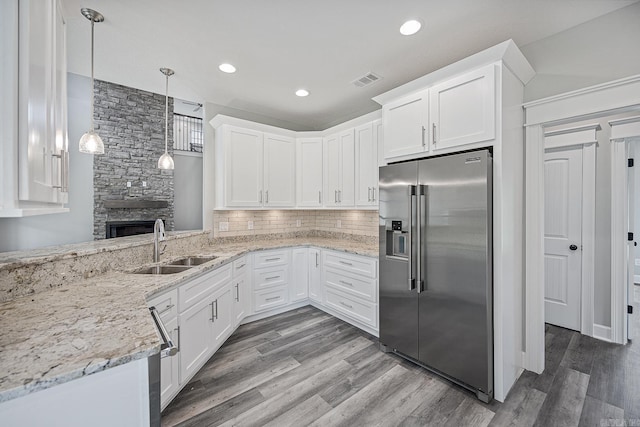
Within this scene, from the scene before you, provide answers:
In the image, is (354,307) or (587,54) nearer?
(587,54)

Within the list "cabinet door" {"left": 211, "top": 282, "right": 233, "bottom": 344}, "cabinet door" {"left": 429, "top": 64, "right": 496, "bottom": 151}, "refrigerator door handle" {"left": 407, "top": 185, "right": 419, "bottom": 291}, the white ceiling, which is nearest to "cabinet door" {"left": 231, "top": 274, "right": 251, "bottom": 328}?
"cabinet door" {"left": 211, "top": 282, "right": 233, "bottom": 344}

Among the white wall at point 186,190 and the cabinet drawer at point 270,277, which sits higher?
the white wall at point 186,190

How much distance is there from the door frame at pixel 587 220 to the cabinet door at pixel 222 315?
3.83 metres

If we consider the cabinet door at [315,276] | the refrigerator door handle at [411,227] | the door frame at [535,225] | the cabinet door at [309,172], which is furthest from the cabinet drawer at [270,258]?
the door frame at [535,225]

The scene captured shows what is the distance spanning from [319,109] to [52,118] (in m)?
3.12

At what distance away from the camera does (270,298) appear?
135 inches

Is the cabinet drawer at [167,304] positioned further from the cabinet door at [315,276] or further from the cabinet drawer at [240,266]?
the cabinet door at [315,276]

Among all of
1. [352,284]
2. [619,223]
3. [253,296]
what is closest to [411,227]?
[352,284]

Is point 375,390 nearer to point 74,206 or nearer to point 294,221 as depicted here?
point 294,221

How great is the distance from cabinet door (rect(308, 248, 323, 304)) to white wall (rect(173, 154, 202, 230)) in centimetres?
428

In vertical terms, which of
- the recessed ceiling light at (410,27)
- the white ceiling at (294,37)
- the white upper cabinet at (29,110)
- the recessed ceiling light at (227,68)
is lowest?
the white upper cabinet at (29,110)

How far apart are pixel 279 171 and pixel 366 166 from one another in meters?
1.29

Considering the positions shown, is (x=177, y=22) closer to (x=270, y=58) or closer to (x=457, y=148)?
(x=270, y=58)

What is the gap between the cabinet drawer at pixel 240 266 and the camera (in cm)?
294
